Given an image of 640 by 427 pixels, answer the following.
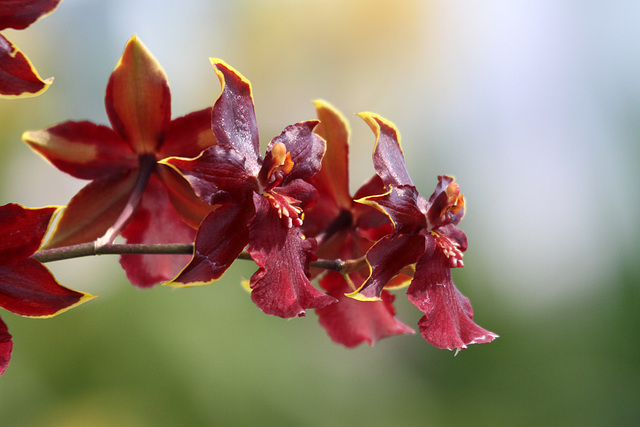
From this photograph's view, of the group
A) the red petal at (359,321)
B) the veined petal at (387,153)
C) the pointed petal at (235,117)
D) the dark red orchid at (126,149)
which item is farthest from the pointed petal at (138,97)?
the red petal at (359,321)

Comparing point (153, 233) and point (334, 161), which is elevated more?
point (334, 161)

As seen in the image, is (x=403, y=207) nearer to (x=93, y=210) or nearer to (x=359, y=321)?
(x=359, y=321)

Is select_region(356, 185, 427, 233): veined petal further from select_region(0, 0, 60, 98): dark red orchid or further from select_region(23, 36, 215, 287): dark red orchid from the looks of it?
select_region(0, 0, 60, 98): dark red orchid

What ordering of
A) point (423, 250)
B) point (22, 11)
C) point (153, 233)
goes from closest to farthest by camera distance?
1. point (22, 11)
2. point (423, 250)
3. point (153, 233)

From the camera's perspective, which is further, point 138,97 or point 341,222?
point 341,222

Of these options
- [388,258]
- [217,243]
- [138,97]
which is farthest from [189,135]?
[388,258]

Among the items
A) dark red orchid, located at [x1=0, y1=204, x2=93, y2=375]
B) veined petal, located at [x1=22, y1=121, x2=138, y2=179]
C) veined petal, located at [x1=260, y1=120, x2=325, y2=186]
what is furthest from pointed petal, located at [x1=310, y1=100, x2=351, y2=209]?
dark red orchid, located at [x1=0, y1=204, x2=93, y2=375]

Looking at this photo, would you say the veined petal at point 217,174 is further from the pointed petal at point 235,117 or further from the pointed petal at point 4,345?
the pointed petal at point 4,345
